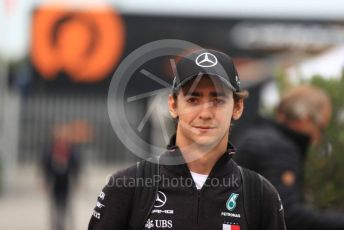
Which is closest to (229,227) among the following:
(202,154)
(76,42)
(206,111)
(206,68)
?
(202,154)

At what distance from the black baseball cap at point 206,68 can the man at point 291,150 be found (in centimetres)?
127

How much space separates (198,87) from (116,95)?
1.47 meters

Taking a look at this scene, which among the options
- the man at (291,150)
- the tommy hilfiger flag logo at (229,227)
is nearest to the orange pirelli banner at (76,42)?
the man at (291,150)

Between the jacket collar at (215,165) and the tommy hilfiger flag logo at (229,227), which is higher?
the jacket collar at (215,165)

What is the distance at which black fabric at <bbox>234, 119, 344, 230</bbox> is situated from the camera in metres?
4.28

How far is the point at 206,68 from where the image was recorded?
3180mm

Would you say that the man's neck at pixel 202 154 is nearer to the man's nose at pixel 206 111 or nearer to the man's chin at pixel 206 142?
the man's chin at pixel 206 142

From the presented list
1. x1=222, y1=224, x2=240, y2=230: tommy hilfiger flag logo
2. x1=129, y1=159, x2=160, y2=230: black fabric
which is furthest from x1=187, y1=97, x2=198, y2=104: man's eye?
x1=222, y1=224, x2=240, y2=230: tommy hilfiger flag logo

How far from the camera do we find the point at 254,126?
527 cm

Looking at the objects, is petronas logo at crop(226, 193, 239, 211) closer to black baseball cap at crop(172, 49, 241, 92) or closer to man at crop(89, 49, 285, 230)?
man at crop(89, 49, 285, 230)

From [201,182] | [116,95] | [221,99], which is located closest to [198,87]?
[221,99]

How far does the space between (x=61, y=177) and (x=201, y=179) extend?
11.4 m

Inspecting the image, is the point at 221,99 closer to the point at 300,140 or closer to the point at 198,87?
the point at 198,87

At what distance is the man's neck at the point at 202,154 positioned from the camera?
327 cm
